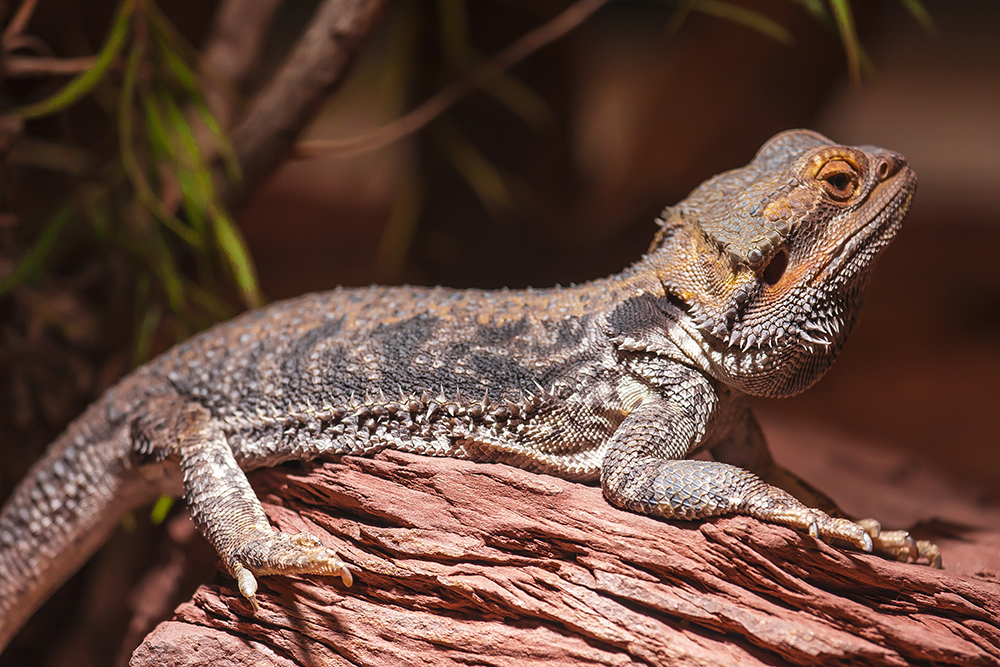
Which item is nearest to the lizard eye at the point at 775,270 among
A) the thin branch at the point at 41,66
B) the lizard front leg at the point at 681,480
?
the lizard front leg at the point at 681,480

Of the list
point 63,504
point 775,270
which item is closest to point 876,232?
point 775,270

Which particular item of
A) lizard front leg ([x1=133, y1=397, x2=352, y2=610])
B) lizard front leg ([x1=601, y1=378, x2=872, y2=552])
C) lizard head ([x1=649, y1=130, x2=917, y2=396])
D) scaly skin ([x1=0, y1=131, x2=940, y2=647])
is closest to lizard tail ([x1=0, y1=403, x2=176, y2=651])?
scaly skin ([x1=0, y1=131, x2=940, y2=647])

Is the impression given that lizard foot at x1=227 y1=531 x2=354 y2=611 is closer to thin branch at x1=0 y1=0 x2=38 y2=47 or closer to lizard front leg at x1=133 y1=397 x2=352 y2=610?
lizard front leg at x1=133 y1=397 x2=352 y2=610

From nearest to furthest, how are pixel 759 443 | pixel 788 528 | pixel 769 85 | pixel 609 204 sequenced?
pixel 788 528 → pixel 759 443 → pixel 769 85 → pixel 609 204

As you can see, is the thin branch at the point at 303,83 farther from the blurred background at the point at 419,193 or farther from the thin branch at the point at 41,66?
the thin branch at the point at 41,66

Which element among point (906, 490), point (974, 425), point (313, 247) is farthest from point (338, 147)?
point (974, 425)

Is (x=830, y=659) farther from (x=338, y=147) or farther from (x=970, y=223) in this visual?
(x=970, y=223)

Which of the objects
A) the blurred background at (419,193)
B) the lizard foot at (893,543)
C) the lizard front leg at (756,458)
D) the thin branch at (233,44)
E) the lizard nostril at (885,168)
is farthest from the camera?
the thin branch at (233,44)

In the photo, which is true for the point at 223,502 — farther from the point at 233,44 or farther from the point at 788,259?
the point at 233,44
